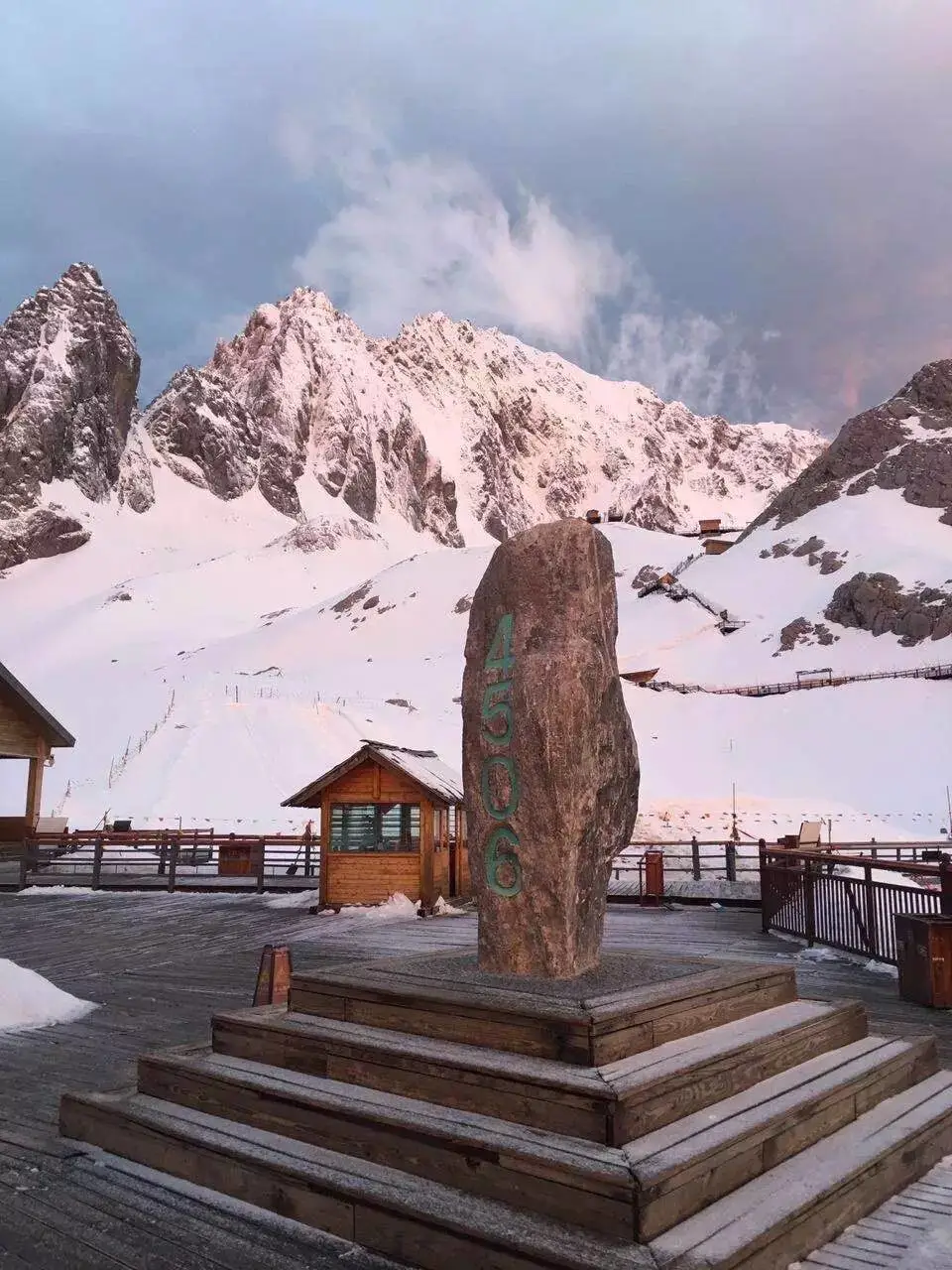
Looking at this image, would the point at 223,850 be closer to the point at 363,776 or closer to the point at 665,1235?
the point at 363,776

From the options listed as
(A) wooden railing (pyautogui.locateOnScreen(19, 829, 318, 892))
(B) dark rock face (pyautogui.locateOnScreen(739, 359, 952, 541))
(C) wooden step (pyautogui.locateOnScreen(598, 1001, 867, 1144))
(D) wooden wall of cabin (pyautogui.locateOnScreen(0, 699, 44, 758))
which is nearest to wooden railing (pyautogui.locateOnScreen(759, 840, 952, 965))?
(C) wooden step (pyautogui.locateOnScreen(598, 1001, 867, 1144))

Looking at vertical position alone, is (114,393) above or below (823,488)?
above

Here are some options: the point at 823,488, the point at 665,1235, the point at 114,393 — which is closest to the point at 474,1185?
the point at 665,1235

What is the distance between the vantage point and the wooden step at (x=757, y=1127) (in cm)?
378

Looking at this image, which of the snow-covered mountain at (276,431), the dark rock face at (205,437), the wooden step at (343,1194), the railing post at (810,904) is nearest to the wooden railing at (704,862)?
the railing post at (810,904)

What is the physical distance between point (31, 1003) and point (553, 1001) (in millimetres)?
5810

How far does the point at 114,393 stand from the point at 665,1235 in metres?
111

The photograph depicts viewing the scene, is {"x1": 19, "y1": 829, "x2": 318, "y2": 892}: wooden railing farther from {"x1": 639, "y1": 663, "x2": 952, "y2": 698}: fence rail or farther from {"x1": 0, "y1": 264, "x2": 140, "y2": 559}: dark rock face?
{"x1": 0, "y1": 264, "x2": 140, "y2": 559}: dark rock face

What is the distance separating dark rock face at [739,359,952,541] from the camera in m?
79.6

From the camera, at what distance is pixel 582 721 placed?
6035 millimetres

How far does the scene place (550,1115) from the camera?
4270mm

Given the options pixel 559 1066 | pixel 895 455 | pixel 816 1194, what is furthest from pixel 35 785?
pixel 895 455

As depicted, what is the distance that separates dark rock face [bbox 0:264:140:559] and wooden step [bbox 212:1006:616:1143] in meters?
88.1

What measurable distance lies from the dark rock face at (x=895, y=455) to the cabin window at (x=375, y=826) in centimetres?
7347
